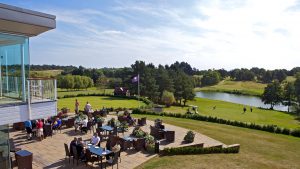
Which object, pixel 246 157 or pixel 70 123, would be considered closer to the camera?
pixel 246 157

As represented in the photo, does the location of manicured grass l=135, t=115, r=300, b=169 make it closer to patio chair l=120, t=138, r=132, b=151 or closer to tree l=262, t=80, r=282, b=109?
patio chair l=120, t=138, r=132, b=151

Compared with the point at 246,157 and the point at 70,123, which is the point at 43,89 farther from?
the point at 246,157

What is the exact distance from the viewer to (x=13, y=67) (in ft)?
32.8

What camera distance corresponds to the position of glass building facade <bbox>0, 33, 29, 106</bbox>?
30.8ft

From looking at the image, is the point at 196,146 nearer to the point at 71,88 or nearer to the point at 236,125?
the point at 236,125

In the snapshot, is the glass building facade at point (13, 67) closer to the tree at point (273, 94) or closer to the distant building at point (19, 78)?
the distant building at point (19, 78)

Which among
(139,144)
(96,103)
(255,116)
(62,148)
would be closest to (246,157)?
(139,144)

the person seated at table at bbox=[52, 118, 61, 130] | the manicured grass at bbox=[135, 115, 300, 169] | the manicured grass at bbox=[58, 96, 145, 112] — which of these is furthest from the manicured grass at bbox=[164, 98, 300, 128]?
the person seated at table at bbox=[52, 118, 61, 130]

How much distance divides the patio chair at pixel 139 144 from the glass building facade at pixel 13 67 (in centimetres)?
680

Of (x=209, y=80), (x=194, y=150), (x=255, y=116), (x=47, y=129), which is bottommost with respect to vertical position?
(x=255, y=116)

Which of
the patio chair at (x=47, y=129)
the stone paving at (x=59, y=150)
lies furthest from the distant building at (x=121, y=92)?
the patio chair at (x=47, y=129)

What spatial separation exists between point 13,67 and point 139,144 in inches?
297

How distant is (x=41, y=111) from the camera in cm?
998

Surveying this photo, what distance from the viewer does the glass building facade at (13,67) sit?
9383 millimetres
